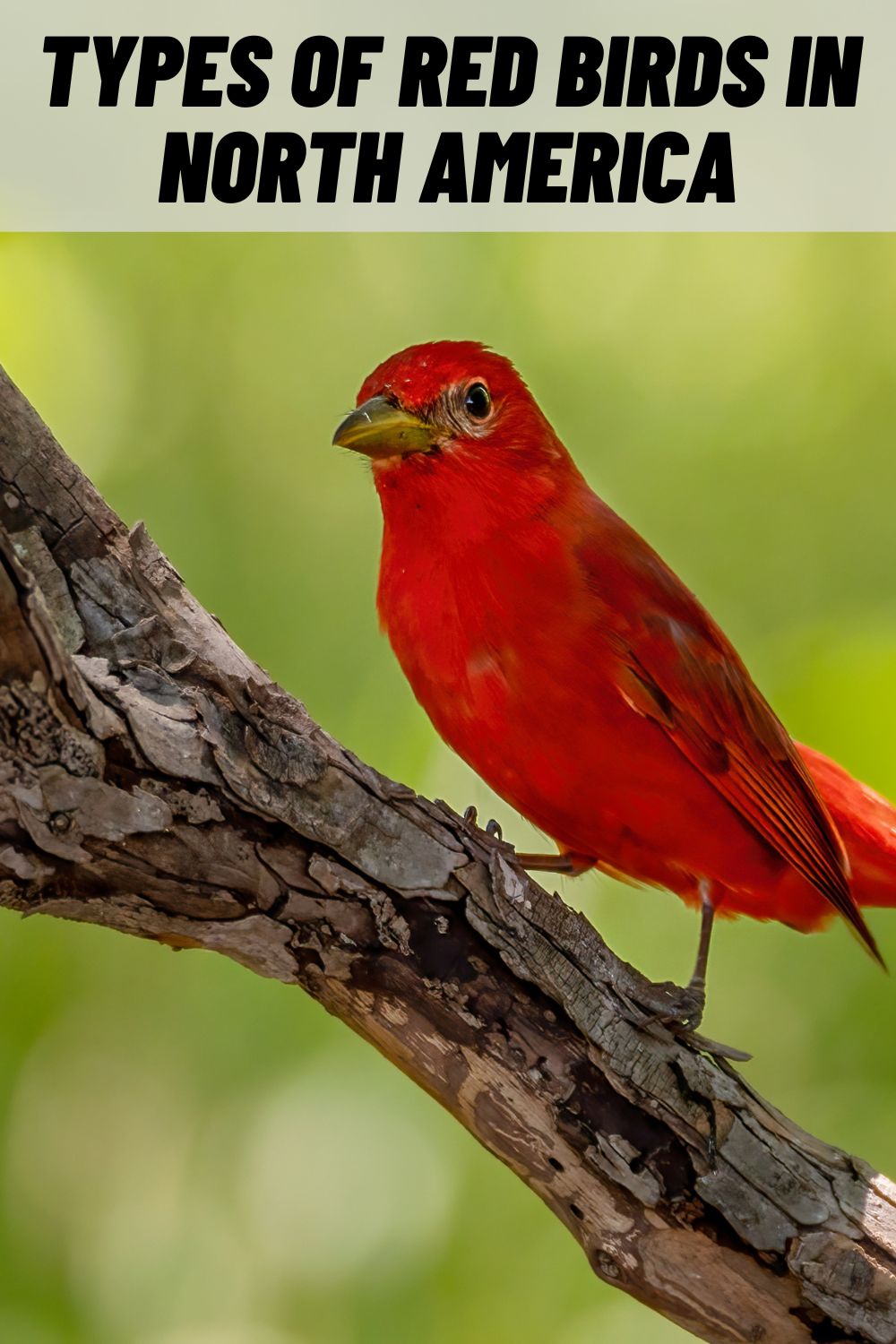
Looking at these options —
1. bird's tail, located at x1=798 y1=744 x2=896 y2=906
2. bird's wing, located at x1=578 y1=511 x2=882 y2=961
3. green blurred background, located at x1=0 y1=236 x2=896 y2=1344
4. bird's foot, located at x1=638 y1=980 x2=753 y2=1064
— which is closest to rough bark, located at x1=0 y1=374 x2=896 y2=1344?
bird's foot, located at x1=638 y1=980 x2=753 y2=1064

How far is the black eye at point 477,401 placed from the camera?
3.54 metres

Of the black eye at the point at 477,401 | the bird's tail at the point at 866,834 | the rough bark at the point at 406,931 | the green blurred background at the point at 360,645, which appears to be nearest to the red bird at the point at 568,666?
the black eye at the point at 477,401

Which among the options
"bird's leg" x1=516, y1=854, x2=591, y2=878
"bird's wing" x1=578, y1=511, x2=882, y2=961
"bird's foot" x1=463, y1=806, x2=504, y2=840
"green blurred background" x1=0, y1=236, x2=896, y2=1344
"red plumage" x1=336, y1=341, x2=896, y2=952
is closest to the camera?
"bird's foot" x1=463, y1=806, x2=504, y2=840

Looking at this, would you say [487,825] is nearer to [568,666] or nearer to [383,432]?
[568,666]

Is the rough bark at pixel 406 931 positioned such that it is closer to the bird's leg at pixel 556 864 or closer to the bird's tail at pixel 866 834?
the bird's leg at pixel 556 864

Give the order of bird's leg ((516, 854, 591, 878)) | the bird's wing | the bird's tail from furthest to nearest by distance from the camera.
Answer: the bird's tail → bird's leg ((516, 854, 591, 878)) → the bird's wing

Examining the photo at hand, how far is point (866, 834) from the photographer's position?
12.5 feet

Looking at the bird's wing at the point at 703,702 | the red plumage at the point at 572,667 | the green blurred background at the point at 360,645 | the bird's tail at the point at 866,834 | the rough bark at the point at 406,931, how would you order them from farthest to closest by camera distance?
the green blurred background at the point at 360,645, the bird's tail at the point at 866,834, the bird's wing at the point at 703,702, the red plumage at the point at 572,667, the rough bark at the point at 406,931

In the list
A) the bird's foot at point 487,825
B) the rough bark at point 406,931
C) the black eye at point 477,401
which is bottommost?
the rough bark at point 406,931

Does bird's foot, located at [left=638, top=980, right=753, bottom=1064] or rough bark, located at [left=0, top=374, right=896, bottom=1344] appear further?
bird's foot, located at [left=638, top=980, right=753, bottom=1064]

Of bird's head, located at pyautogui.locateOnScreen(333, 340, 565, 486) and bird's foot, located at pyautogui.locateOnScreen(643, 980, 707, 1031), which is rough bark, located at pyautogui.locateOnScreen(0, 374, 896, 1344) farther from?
bird's head, located at pyautogui.locateOnScreen(333, 340, 565, 486)

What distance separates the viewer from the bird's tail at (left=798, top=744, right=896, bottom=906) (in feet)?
12.5

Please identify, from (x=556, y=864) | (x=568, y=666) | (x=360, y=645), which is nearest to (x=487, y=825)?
(x=568, y=666)

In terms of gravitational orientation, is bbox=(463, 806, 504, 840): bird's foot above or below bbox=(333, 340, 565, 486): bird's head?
below
